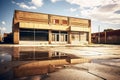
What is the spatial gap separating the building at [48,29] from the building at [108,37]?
45.0ft

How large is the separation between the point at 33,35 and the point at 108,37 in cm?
3183

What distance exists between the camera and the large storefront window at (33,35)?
2766 cm

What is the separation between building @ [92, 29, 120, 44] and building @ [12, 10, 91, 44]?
13.7 m

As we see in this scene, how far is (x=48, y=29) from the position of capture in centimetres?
3022

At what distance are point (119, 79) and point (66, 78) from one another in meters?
1.53

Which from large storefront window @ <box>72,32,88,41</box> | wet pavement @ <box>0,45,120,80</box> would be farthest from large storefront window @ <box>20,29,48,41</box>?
wet pavement @ <box>0,45,120,80</box>

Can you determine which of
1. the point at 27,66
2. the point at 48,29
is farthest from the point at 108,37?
the point at 27,66

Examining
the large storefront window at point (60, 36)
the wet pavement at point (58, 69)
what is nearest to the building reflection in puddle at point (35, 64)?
the wet pavement at point (58, 69)

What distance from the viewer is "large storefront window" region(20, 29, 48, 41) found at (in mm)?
27656

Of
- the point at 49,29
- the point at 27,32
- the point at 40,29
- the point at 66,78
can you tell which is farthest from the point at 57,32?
the point at 66,78

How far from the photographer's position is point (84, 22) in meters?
36.9

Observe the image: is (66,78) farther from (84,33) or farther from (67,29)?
(84,33)

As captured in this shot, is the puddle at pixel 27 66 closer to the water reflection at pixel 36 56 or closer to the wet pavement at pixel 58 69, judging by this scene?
the wet pavement at pixel 58 69

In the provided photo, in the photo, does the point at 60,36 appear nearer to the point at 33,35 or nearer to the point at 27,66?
the point at 33,35
